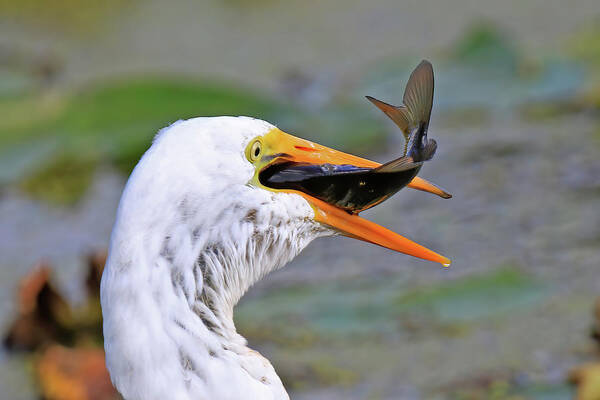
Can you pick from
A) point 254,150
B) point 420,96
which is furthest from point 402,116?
point 254,150

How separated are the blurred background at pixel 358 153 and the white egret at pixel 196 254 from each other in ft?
4.40

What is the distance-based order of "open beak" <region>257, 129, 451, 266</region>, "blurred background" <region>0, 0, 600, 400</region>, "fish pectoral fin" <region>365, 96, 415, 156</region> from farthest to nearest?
"blurred background" <region>0, 0, 600, 400</region> < "fish pectoral fin" <region>365, 96, 415, 156</region> < "open beak" <region>257, 129, 451, 266</region>

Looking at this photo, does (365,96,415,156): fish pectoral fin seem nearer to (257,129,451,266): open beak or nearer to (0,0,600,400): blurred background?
(257,129,451,266): open beak

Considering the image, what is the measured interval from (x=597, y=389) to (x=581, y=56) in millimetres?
2552

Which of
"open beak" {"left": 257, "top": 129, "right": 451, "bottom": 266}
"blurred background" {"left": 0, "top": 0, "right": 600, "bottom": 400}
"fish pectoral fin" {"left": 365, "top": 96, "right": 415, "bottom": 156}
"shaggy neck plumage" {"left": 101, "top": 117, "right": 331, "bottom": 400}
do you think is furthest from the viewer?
"blurred background" {"left": 0, "top": 0, "right": 600, "bottom": 400}

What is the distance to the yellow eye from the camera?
1.52 m

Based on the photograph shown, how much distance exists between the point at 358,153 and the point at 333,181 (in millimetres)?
2763

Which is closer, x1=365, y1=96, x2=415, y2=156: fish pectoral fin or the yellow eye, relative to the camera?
the yellow eye

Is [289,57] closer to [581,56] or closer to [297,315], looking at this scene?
[581,56]

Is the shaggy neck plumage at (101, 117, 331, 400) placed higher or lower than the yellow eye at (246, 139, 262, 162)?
lower

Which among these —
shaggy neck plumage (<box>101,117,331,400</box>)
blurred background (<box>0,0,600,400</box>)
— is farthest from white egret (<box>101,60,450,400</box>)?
blurred background (<box>0,0,600,400</box>)

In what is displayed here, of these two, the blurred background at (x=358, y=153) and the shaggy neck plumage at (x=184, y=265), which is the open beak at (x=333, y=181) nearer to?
the shaggy neck plumage at (x=184, y=265)

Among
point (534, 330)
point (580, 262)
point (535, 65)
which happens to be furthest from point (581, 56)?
point (534, 330)

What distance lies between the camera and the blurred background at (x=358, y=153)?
3.13m
